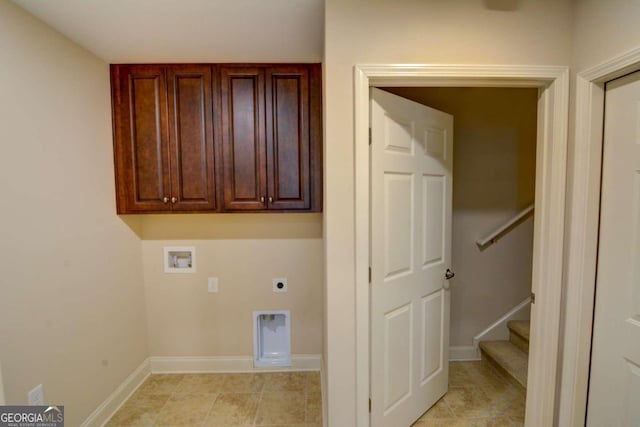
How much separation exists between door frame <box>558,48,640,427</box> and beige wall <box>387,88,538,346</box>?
3.43 feet

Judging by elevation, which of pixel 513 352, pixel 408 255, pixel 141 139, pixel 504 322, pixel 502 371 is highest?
pixel 141 139

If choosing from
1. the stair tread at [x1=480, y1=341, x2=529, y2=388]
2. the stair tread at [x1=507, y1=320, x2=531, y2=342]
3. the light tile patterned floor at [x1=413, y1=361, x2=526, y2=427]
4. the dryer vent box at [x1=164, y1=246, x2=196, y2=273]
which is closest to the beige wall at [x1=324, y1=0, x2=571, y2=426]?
the light tile patterned floor at [x1=413, y1=361, x2=526, y2=427]

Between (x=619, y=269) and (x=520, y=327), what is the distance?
1.31 m

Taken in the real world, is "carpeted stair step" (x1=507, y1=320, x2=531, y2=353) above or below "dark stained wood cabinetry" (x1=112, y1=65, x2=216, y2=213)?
below

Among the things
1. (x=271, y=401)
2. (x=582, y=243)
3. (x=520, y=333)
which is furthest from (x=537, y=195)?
(x=271, y=401)

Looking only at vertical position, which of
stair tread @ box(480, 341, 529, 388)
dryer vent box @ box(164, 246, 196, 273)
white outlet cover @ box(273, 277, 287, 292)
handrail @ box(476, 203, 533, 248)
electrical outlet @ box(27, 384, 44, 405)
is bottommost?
stair tread @ box(480, 341, 529, 388)

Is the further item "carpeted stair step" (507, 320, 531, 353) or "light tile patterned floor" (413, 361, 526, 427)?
"carpeted stair step" (507, 320, 531, 353)

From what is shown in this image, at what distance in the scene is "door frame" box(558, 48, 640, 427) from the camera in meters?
1.29

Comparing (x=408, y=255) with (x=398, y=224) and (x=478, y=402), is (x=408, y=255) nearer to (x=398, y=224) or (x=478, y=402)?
(x=398, y=224)

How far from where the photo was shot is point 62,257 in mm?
1615

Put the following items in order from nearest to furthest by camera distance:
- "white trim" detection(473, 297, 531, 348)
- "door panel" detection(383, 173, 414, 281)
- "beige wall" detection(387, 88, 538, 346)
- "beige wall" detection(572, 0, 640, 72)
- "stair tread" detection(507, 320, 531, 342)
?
"beige wall" detection(572, 0, 640, 72), "door panel" detection(383, 173, 414, 281), "stair tread" detection(507, 320, 531, 342), "beige wall" detection(387, 88, 538, 346), "white trim" detection(473, 297, 531, 348)

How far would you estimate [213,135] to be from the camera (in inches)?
80.8

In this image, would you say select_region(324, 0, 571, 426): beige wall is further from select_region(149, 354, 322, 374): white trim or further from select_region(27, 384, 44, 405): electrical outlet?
select_region(27, 384, 44, 405): electrical outlet

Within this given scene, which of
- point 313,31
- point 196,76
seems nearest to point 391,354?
point 313,31
